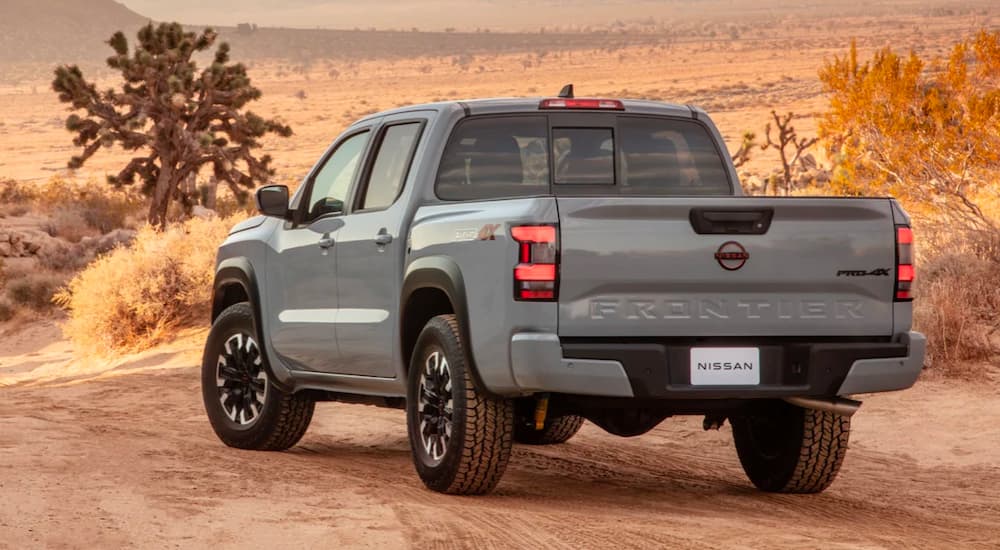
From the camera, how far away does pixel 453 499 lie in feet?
23.7

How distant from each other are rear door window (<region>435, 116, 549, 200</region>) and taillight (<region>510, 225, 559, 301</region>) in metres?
1.34

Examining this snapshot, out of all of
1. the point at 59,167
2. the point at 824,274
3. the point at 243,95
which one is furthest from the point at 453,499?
the point at 59,167

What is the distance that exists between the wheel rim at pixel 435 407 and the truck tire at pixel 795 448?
1464mm

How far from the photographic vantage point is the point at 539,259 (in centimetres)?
647

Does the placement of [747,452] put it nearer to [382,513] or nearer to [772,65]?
[382,513]

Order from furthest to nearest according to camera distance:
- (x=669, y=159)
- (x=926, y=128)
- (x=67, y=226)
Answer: (x=67, y=226)
(x=926, y=128)
(x=669, y=159)

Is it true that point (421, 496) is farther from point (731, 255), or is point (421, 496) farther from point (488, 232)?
point (731, 255)

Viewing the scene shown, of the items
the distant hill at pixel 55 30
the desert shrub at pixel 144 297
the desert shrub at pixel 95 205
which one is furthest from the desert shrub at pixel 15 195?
the distant hill at pixel 55 30

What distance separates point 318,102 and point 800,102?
1262 inches

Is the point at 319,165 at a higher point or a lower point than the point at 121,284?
higher

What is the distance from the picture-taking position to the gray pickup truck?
6.52m

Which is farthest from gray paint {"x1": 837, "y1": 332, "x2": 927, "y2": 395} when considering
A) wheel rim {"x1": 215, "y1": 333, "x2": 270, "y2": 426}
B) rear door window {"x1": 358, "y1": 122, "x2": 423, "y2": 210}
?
wheel rim {"x1": 215, "y1": 333, "x2": 270, "y2": 426}

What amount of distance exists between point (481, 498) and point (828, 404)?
1674mm

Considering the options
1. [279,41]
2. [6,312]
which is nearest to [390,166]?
[6,312]
